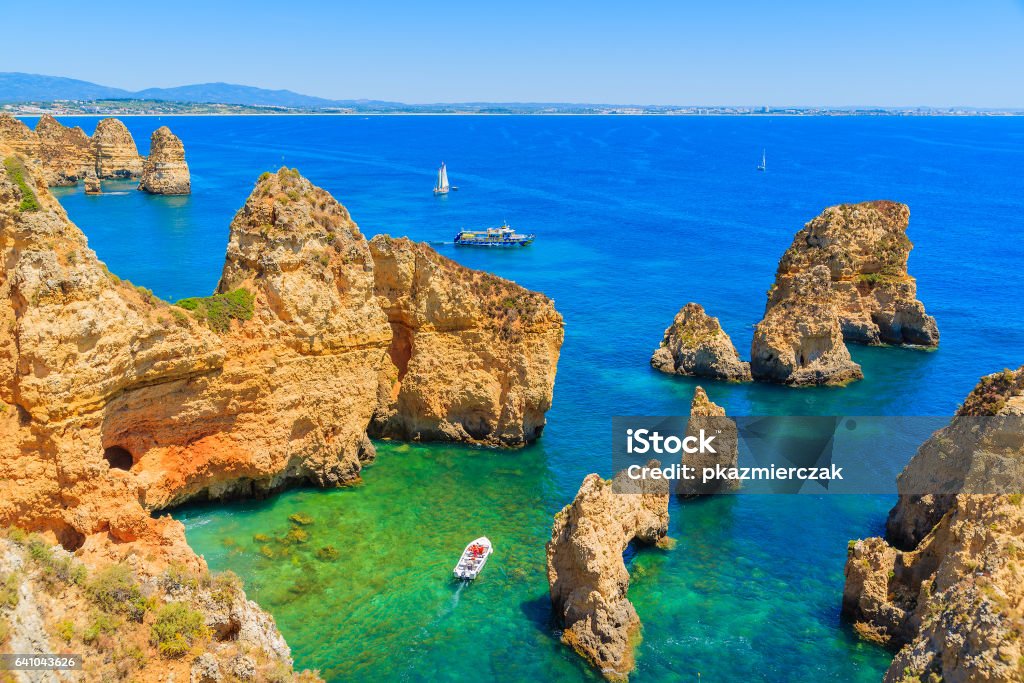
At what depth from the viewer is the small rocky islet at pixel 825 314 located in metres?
59.2

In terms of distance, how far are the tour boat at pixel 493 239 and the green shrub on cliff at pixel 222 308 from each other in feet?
246

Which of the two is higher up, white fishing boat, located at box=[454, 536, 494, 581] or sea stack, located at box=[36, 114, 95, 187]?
sea stack, located at box=[36, 114, 95, 187]

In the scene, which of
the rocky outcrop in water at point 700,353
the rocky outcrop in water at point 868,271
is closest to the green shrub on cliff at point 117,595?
the rocky outcrop in water at point 700,353

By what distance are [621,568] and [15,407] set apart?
20.8 metres

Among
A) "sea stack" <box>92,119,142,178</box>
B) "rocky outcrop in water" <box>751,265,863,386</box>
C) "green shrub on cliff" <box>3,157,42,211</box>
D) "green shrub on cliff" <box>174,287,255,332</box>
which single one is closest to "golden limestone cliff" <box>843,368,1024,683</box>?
"rocky outcrop in water" <box>751,265,863,386</box>

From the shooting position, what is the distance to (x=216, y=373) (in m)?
33.5

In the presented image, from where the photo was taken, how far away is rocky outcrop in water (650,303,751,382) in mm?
60156

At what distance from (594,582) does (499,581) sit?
5.49 meters

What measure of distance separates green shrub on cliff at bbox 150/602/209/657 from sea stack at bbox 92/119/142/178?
146 metres

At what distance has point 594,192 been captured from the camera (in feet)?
536

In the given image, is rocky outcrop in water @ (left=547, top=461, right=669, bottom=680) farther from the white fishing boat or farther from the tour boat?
the tour boat

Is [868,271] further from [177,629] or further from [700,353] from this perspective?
[177,629]

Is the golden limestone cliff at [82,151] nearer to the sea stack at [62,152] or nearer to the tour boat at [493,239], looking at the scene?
the sea stack at [62,152]

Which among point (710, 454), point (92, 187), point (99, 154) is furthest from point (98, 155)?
point (710, 454)
